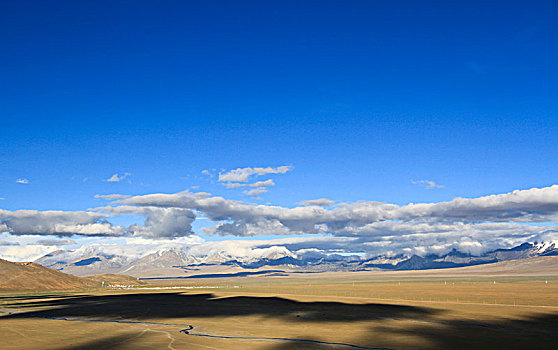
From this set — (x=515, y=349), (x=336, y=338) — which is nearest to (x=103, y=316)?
(x=336, y=338)

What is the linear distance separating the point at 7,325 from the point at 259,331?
119ft

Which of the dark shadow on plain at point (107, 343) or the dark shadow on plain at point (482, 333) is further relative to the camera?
the dark shadow on plain at point (482, 333)

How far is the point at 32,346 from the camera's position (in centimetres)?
4753

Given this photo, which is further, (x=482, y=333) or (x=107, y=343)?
(x=482, y=333)

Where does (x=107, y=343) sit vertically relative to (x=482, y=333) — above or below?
above

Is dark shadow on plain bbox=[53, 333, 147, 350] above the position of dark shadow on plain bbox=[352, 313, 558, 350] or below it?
above

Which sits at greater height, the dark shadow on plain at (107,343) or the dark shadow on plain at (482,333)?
the dark shadow on plain at (107,343)

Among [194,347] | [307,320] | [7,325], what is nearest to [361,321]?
[307,320]

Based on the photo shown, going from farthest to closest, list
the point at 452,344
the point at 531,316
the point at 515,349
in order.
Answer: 1. the point at 531,316
2. the point at 452,344
3. the point at 515,349

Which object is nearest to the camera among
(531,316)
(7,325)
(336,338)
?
(336,338)

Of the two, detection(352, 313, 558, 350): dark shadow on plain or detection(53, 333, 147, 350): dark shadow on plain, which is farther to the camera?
detection(352, 313, 558, 350): dark shadow on plain

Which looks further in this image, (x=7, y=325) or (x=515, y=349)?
(x=7, y=325)

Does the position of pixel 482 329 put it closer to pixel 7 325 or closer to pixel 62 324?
pixel 62 324

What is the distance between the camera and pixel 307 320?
72188mm
